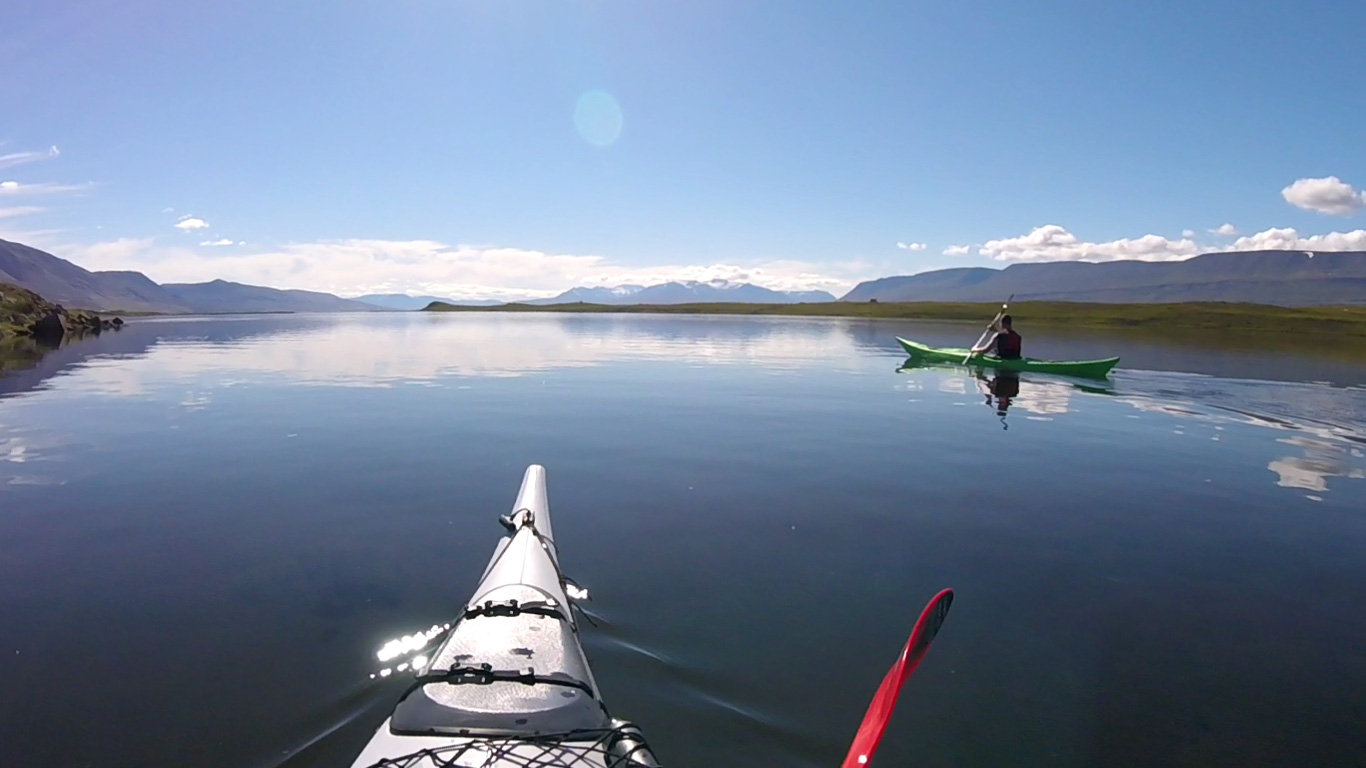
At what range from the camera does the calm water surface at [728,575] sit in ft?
20.6

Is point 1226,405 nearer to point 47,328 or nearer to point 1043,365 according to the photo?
point 1043,365

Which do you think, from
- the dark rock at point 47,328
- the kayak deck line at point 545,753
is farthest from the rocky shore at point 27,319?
the kayak deck line at point 545,753

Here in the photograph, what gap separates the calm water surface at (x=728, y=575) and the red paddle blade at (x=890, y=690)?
1.19 meters

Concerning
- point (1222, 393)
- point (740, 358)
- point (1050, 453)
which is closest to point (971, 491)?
point (1050, 453)

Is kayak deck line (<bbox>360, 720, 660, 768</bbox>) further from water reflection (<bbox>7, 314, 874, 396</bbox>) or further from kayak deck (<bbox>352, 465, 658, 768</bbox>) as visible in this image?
water reflection (<bbox>7, 314, 874, 396</bbox>)

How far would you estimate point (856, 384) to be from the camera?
3195 cm

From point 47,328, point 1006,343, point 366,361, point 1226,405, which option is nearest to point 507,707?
point 1226,405

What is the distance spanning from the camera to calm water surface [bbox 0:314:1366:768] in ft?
20.6

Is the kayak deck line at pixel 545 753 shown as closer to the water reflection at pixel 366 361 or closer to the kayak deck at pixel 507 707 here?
the kayak deck at pixel 507 707

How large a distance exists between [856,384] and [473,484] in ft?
72.7

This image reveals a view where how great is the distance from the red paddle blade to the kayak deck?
1464mm

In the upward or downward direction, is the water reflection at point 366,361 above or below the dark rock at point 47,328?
below

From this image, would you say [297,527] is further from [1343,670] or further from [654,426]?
[1343,670]

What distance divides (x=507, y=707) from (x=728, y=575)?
16.7 ft
